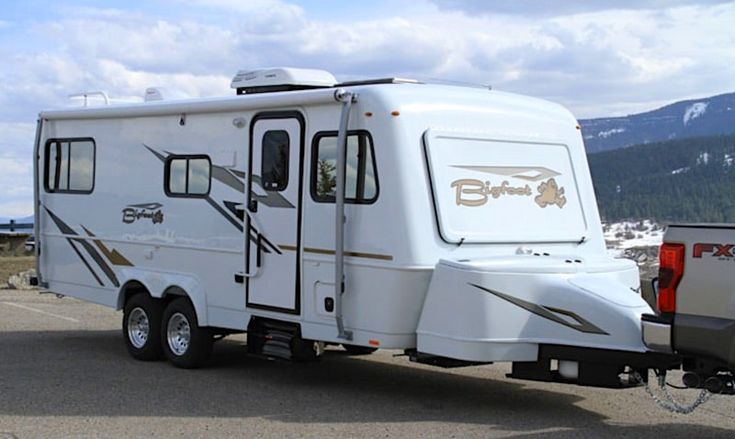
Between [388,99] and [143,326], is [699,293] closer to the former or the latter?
[388,99]

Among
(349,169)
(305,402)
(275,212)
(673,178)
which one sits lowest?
(305,402)

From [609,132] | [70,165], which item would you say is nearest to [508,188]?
[70,165]

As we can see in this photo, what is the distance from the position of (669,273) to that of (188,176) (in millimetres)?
5679

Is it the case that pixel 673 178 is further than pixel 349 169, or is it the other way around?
pixel 673 178

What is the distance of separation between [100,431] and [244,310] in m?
2.44

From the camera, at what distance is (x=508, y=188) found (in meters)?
9.73

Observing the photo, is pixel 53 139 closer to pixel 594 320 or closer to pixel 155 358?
pixel 155 358

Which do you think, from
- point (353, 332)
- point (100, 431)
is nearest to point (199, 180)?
point (353, 332)

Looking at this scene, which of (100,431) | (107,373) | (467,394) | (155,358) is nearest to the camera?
(100,431)

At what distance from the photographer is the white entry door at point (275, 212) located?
10.0m

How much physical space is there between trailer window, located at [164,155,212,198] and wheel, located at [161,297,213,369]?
3.71 feet

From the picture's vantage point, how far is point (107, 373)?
1108cm

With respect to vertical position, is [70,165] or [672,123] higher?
[672,123]

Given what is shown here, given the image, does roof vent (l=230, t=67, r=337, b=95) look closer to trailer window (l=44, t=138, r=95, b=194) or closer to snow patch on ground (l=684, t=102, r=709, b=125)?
trailer window (l=44, t=138, r=95, b=194)
